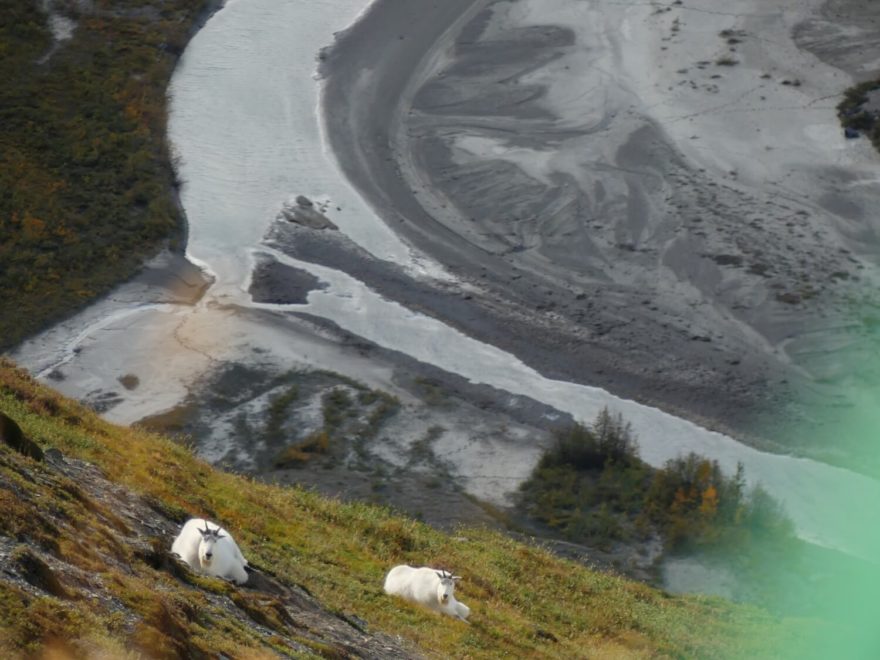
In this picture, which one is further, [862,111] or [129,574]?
[862,111]

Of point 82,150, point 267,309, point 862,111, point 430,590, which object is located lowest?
point 267,309

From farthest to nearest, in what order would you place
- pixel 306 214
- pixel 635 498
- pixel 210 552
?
pixel 306 214
pixel 635 498
pixel 210 552

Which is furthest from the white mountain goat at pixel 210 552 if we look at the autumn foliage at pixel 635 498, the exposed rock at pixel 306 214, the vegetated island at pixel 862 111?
the vegetated island at pixel 862 111

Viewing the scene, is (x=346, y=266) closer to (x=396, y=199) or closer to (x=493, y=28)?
(x=396, y=199)

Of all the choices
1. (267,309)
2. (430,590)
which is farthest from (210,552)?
(267,309)

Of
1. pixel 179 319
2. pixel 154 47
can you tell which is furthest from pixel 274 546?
pixel 154 47

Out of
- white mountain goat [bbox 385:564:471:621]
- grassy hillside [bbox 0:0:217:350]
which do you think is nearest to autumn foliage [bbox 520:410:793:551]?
white mountain goat [bbox 385:564:471:621]

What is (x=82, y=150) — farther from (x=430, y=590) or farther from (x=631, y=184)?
(x=430, y=590)

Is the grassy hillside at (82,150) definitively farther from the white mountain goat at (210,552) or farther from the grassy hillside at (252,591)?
the white mountain goat at (210,552)
